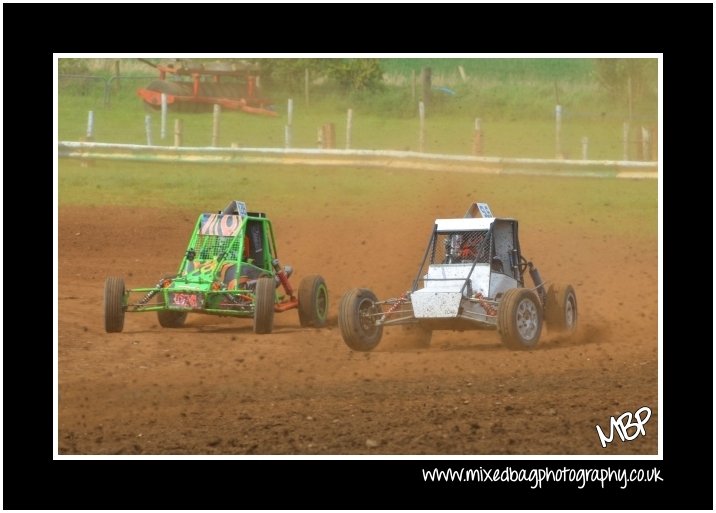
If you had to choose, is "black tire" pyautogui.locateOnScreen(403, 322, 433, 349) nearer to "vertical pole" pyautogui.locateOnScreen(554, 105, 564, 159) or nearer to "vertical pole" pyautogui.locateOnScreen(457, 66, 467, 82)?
"vertical pole" pyautogui.locateOnScreen(554, 105, 564, 159)

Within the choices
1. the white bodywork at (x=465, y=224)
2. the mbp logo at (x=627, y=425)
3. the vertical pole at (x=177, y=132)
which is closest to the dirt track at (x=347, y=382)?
the mbp logo at (x=627, y=425)

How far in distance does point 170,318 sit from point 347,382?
4.21m

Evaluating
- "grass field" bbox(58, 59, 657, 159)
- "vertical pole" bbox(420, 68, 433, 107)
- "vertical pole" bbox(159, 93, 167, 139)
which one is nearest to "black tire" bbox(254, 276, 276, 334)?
"grass field" bbox(58, 59, 657, 159)

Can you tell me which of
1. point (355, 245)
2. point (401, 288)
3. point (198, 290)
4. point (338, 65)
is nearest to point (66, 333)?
point (198, 290)

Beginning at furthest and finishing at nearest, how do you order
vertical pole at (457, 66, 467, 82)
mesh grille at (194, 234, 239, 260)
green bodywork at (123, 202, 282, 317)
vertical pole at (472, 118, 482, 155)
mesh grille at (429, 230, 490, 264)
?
vertical pole at (457, 66, 467, 82), vertical pole at (472, 118, 482, 155), mesh grille at (194, 234, 239, 260), green bodywork at (123, 202, 282, 317), mesh grille at (429, 230, 490, 264)

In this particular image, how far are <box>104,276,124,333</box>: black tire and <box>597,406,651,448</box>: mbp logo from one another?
679 cm

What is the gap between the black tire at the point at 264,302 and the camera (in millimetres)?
14844

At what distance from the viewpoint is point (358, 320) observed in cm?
1383

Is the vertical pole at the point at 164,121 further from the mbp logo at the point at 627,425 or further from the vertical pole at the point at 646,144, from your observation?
the mbp logo at the point at 627,425

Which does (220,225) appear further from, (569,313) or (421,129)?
(421,129)

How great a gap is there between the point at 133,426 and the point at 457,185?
15115mm

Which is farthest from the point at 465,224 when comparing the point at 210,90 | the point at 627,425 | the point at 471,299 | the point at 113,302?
the point at 210,90

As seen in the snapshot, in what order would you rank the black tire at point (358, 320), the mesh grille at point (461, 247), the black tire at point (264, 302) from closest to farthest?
the black tire at point (358, 320) → the mesh grille at point (461, 247) → the black tire at point (264, 302)

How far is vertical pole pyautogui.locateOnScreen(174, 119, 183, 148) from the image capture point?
93.5ft
